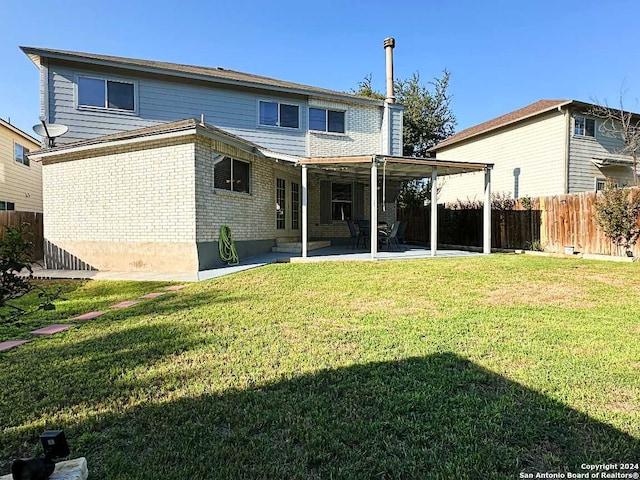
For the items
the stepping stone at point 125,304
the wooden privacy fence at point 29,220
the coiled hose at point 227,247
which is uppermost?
the wooden privacy fence at point 29,220

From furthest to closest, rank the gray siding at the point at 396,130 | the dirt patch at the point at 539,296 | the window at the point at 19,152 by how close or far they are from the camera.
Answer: the window at the point at 19,152, the gray siding at the point at 396,130, the dirt patch at the point at 539,296

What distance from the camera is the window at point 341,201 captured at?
15484 mm

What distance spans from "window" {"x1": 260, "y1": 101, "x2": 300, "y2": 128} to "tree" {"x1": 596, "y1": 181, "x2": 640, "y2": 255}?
10.7m

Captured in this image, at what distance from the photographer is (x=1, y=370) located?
10.9ft

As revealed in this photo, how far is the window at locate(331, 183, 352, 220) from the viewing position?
15484mm

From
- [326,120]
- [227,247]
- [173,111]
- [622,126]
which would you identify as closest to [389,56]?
[326,120]

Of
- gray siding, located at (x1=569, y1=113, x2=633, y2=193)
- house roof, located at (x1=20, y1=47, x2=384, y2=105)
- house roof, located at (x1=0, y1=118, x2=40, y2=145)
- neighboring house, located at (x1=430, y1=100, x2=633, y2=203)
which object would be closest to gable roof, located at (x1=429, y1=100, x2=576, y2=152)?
neighboring house, located at (x1=430, y1=100, x2=633, y2=203)

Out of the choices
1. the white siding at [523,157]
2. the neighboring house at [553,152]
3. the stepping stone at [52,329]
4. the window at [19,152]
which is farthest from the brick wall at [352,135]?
the window at [19,152]

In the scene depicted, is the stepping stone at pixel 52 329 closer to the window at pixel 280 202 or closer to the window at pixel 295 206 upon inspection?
the window at pixel 280 202

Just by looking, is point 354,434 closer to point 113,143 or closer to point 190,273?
point 190,273

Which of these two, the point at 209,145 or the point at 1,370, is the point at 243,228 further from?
the point at 1,370

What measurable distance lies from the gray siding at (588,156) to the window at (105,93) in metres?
18.2

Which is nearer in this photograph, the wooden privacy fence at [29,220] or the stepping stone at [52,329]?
the stepping stone at [52,329]

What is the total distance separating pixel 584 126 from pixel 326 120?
12.0 m
